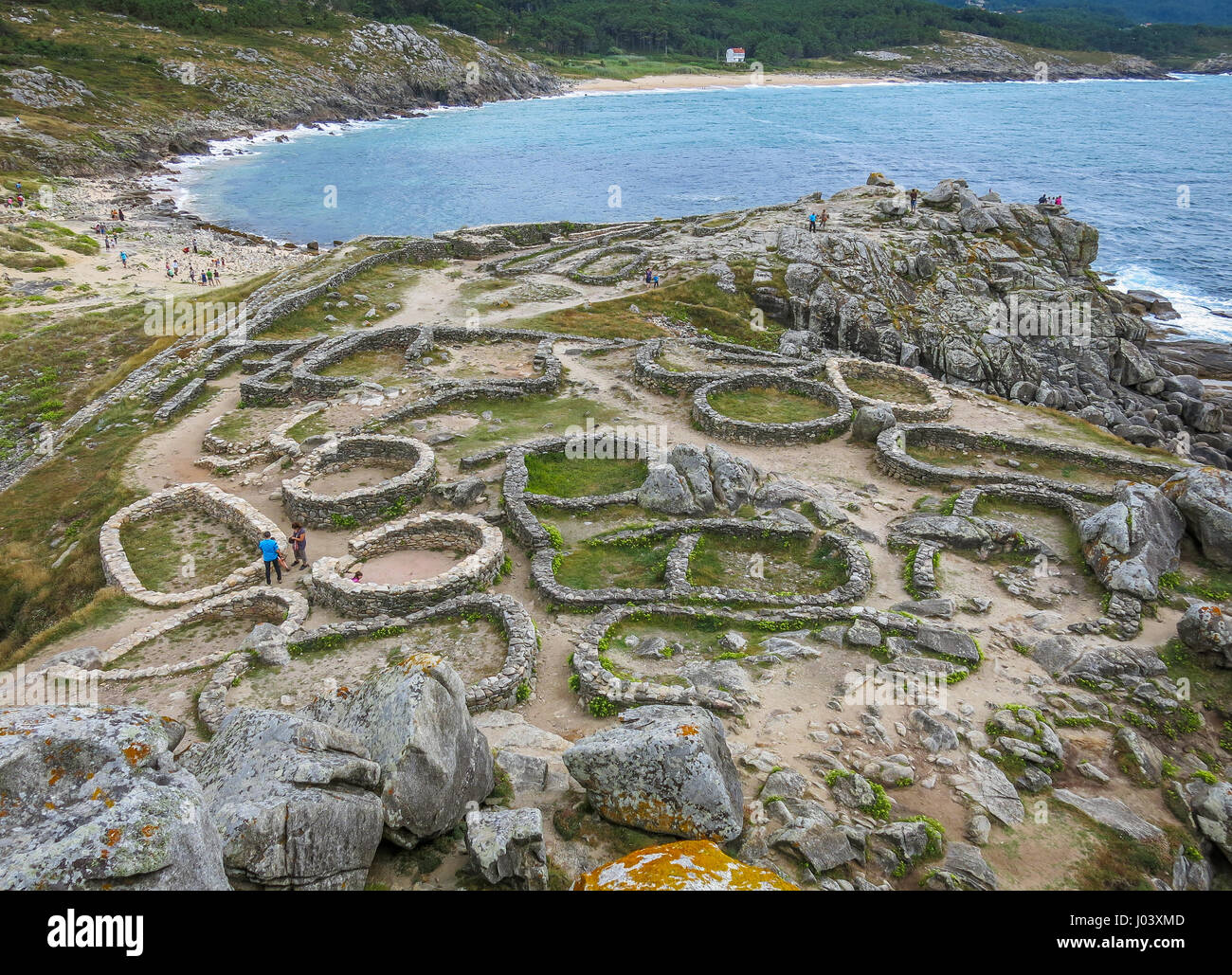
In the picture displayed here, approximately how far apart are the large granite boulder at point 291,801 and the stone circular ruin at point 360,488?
14.8 meters

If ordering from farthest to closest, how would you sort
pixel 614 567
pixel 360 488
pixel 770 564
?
pixel 360 488 < pixel 770 564 < pixel 614 567

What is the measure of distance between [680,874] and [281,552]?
17162mm

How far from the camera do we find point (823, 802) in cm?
1194

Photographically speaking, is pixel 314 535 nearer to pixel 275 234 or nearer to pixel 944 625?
pixel 944 625

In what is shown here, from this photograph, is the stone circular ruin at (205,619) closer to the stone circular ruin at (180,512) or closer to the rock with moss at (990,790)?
the stone circular ruin at (180,512)

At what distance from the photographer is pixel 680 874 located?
23.1ft

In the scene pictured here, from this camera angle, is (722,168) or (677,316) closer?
(677,316)

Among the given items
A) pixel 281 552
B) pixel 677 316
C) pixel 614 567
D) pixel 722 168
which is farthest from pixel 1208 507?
pixel 722 168

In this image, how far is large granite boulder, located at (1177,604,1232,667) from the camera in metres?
16.3

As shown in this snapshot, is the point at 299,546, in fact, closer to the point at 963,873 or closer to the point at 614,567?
the point at 614,567

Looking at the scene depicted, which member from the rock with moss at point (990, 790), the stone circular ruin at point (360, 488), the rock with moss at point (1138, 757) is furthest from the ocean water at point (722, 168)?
the stone circular ruin at point (360, 488)

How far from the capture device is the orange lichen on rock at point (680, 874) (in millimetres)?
6941

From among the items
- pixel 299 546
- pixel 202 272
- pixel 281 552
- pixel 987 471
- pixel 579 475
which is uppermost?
pixel 202 272
